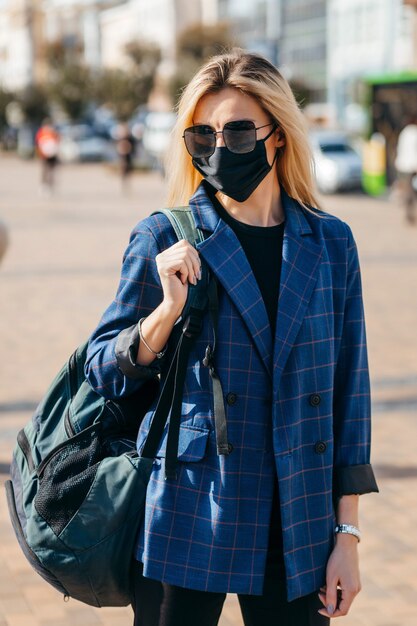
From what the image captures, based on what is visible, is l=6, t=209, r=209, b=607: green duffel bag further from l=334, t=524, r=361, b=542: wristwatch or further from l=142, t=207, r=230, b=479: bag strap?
l=334, t=524, r=361, b=542: wristwatch

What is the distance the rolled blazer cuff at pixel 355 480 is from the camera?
2.23 m

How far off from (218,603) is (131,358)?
547 millimetres

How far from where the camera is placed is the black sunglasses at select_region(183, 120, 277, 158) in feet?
7.21

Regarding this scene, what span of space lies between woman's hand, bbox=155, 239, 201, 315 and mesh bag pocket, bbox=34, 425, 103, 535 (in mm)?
341

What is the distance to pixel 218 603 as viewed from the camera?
7.15 feet

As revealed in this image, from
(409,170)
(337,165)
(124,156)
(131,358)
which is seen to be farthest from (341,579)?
(124,156)

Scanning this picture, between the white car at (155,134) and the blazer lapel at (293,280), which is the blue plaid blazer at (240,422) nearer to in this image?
the blazer lapel at (293,280)

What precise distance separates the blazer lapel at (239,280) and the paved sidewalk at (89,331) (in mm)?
2057

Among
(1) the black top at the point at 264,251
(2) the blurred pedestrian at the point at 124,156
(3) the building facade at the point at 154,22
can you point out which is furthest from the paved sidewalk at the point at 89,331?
(3) the building facade at the point at 154,22

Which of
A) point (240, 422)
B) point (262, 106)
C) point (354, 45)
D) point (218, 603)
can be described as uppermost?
point (354, 45)

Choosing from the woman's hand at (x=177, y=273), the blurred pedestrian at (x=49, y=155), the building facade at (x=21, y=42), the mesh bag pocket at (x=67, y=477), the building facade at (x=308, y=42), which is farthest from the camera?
the building facade at (x=21, y=42)

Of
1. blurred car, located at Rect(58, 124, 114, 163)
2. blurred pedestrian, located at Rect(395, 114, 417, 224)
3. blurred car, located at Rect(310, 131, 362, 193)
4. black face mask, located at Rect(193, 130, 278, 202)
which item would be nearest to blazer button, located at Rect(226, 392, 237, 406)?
black face mask, located at Rect(193, 130, 278, 202)

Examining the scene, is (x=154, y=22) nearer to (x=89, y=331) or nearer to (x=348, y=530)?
(x=89, y=331)

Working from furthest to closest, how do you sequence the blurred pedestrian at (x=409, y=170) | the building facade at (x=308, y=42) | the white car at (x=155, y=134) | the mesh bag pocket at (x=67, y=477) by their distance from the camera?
the building facade at (x=308, y=42) → the white car at (x=155, y=134) → the blurred pedestrian at (x=409, y=170) → the mesh bag pocket at (x=67, y=477)
